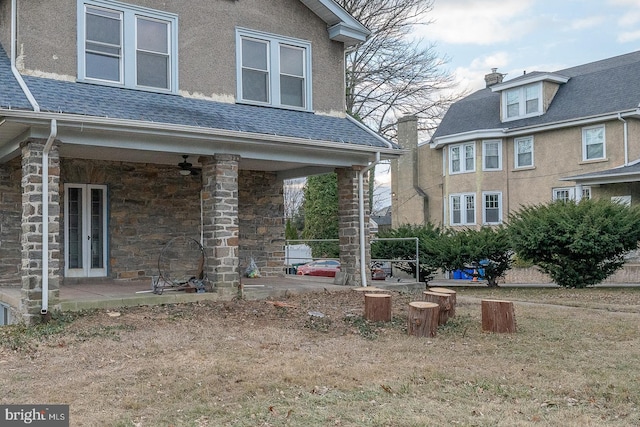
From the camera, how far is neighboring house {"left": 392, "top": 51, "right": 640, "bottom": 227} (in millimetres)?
22844

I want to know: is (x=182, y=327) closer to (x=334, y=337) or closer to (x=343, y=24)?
(x=334, y=337)

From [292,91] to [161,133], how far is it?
398 centimetres

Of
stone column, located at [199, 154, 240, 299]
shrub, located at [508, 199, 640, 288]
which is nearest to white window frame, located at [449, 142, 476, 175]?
shrub, located at [508, 199, 640, 288]

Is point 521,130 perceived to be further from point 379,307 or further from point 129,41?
point 129,41

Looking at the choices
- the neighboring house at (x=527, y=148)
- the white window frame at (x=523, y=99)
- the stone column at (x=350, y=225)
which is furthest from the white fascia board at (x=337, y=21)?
the white window frame at (x=523, y=99)

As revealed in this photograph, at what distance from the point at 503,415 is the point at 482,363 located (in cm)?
179

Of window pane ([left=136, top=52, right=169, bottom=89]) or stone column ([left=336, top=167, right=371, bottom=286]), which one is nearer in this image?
window pane ([left=136, top=52, right=169, bottom=89])

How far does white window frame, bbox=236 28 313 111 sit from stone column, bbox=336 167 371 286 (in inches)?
68.6

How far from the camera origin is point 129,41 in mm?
11078

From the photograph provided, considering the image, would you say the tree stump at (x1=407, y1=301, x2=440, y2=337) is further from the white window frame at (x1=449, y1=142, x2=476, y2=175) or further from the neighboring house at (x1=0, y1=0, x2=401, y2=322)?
the white window frame at (x1=449, y1=142, x2=476, y2=175)

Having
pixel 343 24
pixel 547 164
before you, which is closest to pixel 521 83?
pixel 547 164

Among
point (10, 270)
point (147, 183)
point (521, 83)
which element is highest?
point (521, 83)

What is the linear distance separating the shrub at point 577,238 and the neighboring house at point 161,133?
5.13m

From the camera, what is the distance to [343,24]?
13.2 meters
